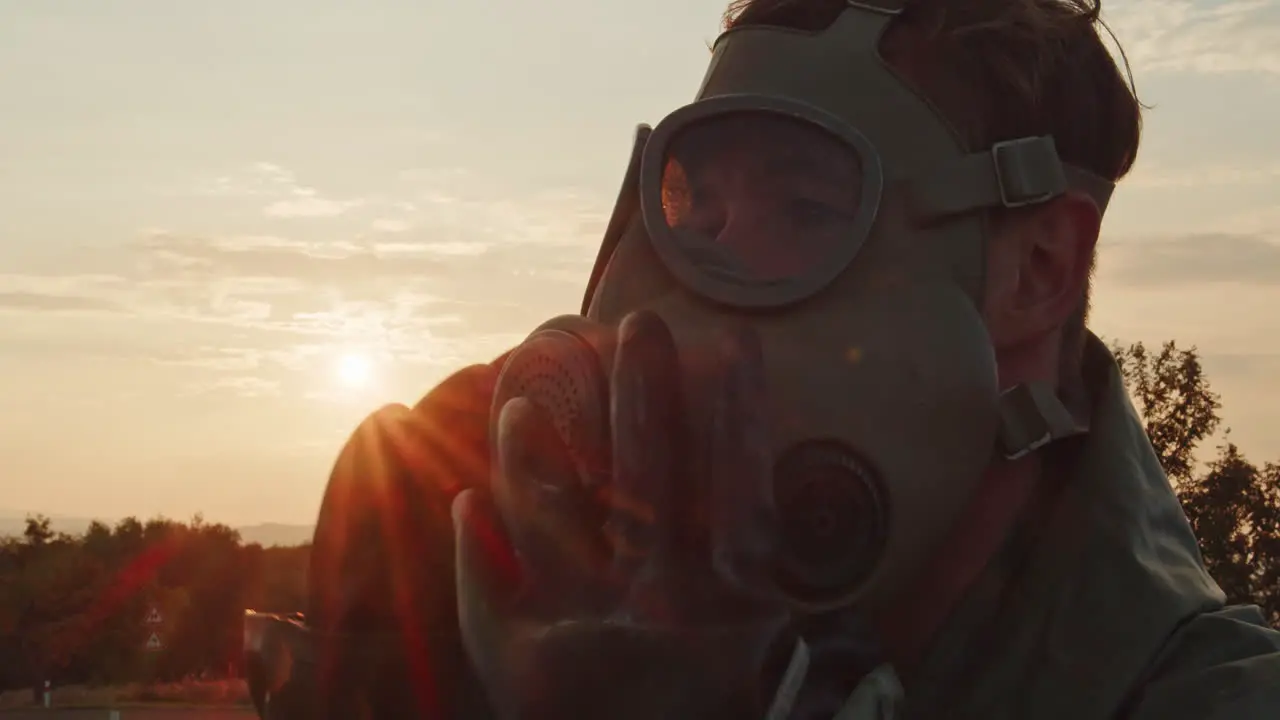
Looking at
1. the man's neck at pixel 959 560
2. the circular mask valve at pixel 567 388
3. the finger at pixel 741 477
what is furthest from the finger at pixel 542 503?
the man's neck at pixel 959 560

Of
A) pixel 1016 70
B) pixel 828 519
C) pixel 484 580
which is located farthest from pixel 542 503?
pixel 1016 70

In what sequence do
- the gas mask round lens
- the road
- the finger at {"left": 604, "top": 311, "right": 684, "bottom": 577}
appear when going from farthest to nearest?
the road, the gas mask round lens, the finger at {"left": 604, "top": 311, "right": 684, "bottom": 577}

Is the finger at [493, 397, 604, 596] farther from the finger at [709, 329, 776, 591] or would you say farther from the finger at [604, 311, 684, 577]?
the finger at [709, 329, 776, 591]

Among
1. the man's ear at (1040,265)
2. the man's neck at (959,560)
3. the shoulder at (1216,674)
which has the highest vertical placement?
the man's ear at (1040,265)

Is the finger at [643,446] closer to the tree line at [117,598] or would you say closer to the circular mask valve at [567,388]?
the circular mask valve at [567,388]

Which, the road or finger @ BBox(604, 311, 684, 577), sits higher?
finger @ BBox(604, 311, 684, 577)

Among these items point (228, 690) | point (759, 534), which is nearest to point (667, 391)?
point (759, 534)

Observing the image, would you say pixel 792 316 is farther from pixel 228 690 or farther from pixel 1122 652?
pixel 228 690

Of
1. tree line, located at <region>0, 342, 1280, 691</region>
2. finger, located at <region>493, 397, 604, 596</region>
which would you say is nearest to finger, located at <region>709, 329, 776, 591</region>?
finger, located at <region>493, 397, 604, 596</region>
